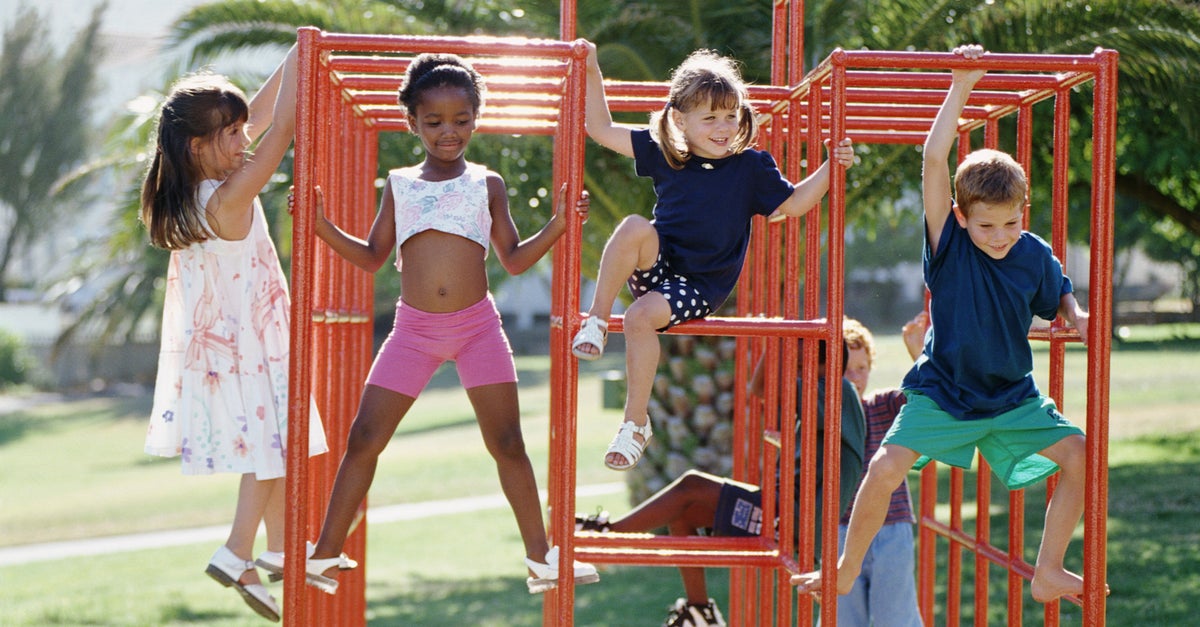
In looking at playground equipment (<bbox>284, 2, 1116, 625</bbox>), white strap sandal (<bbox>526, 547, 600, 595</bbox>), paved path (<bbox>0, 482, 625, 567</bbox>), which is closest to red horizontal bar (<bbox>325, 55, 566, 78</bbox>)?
playground equipment (<bbox>284, 2, 1116, 625</bbox>)

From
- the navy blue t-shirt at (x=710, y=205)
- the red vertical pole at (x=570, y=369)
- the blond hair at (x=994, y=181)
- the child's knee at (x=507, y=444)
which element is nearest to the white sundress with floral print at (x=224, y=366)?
the child's knee at (x=507, y=444)

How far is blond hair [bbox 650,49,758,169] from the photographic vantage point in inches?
146

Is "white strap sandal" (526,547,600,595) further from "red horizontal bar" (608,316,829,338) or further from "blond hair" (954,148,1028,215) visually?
"blond hair" (954,148,1028,215)

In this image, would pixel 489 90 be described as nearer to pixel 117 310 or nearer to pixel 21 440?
pixel 117 310

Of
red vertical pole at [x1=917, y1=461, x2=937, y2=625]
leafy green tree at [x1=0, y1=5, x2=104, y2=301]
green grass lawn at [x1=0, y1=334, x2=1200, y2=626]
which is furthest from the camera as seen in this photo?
leafy green tree at [x1=0, y1=5, x2=104, y2=301]

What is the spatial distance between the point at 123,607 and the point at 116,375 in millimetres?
27873

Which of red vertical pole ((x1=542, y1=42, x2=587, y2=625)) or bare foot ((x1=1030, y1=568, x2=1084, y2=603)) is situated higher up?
red vertical pole ((x1=542, y1=42, x2=587, y2=625))

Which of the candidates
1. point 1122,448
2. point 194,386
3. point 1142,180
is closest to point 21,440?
point 1122,448

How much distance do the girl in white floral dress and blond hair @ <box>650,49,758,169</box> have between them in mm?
1106

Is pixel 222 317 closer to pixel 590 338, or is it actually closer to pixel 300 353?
pixel 300 353

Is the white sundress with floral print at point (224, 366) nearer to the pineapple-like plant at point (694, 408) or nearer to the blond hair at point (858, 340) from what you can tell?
the blond hair at point (858, 340)

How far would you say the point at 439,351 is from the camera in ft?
12.8

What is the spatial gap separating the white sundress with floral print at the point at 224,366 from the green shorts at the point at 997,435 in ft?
5.85

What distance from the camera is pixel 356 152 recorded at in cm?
493
